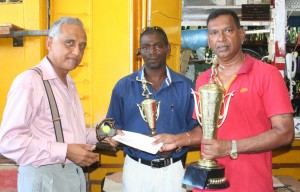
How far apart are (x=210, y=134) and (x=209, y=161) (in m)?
0.14

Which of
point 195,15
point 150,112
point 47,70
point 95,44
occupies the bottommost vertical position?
point 150,112

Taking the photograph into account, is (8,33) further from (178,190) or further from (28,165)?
(178,190)

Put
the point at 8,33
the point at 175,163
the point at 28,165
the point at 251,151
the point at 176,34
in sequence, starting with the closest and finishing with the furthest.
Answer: the point at 251,151, the point at 28,165, the point at 175,163, the point at 8,33, the point at 176,34

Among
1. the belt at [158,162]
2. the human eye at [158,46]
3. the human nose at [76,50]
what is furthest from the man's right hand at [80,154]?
the human eye at [158,46]

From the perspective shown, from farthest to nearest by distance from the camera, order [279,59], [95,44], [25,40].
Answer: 1. [279,59]
2. [95,44]
3. [25,40]

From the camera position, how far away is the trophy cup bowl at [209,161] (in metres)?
1.84

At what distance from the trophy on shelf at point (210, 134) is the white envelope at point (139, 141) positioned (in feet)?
1.26

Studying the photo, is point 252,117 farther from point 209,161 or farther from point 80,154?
point 80,154

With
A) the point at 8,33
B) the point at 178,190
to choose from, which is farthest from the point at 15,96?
the point at 8,33

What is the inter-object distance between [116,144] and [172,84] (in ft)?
2.12

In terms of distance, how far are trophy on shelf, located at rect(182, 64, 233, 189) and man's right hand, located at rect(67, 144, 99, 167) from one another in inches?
21.6

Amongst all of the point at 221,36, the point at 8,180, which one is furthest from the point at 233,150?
the point at 8,180

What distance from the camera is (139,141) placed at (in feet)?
7.66

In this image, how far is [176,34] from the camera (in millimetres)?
4492
